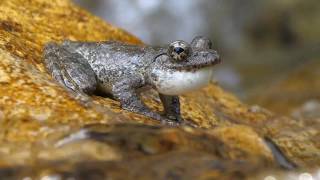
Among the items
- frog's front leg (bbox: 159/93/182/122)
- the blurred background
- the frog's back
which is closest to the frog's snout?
the frog's back

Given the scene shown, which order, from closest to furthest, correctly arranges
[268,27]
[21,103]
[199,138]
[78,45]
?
A: [199,138], [21,103], [78,45], [268,27]

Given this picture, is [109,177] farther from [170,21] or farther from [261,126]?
[170,21]

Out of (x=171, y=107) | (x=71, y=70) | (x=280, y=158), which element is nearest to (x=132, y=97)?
(x=171, y=107)

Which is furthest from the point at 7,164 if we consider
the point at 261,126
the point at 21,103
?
the point at 261,126

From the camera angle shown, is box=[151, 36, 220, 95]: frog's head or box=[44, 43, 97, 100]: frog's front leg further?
box=[44, 43, 97, 100]: frog's front leg

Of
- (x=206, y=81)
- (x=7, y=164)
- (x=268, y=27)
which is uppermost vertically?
(x=268, y=27)

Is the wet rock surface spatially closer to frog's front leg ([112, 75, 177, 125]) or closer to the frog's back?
frog's front leg ([112, 75, 177, 125])

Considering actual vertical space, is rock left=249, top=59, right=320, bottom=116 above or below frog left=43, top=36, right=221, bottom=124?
above

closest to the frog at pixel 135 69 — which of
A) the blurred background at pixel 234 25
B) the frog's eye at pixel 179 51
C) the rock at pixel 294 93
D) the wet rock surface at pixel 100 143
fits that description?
the frog's eye at pixel 179 51

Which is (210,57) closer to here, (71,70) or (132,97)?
(132,97)
